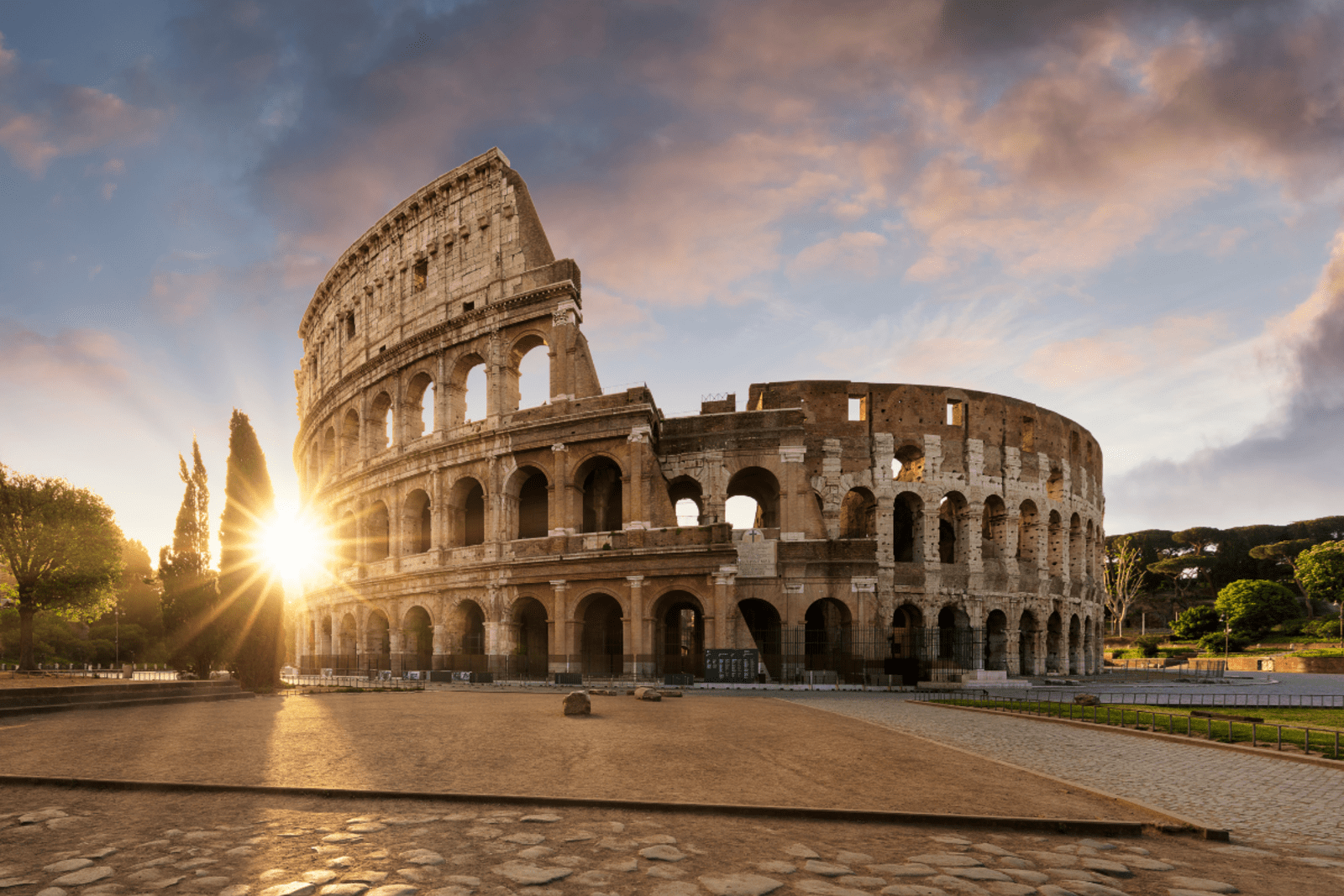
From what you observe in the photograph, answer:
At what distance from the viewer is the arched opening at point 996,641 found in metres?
34.2

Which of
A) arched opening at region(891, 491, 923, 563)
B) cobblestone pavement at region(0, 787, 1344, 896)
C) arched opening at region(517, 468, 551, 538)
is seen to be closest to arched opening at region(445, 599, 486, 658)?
arched opening at region(517, 468, 551, 538)

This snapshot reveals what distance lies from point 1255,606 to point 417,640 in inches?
2653

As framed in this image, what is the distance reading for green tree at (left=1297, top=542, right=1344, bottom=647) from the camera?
64.2m

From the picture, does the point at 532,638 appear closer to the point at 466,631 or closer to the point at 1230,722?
the point at 466,631

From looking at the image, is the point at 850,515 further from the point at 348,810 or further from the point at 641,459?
the point at 348,810

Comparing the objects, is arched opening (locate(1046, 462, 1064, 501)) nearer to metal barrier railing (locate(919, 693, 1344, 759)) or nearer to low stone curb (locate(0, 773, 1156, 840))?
metal barrier railing (locate(919, 693, 1344, 759))

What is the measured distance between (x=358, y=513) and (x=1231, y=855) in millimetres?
35941

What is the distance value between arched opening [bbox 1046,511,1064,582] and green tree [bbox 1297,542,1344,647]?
44.0 meters

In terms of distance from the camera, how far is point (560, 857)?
5070 millimetres

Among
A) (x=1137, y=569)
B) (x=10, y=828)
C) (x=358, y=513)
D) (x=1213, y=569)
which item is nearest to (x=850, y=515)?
(x=358, y=513)

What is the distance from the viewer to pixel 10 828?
572 cm

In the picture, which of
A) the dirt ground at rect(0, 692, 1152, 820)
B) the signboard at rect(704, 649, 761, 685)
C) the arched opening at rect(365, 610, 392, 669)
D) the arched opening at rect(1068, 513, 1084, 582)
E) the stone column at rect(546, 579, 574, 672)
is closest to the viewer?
the dirt ground at rect(0, 692, 1152, 820)

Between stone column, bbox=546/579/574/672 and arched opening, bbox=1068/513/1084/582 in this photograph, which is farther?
arched opening, bbox=1068/513/1084/582

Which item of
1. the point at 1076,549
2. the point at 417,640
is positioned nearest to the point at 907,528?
the point at 1076,549
